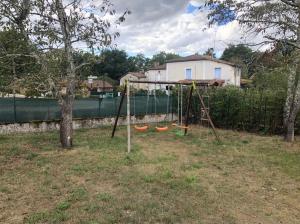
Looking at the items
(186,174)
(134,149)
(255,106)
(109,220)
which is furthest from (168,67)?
(109,220)

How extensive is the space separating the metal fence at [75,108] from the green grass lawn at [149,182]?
135 centimetres

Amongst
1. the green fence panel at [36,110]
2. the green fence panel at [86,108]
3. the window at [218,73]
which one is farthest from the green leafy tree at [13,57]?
the window at [218,73]

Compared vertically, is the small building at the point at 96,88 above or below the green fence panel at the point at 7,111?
above

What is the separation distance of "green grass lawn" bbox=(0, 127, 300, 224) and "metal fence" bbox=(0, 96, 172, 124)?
135 cm

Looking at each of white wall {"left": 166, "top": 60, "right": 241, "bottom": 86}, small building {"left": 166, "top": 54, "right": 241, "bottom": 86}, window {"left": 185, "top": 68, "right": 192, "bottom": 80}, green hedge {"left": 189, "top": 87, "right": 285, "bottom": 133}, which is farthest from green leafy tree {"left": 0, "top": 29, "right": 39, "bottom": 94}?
window {"left": 185, "top": 68, "right": 192, "bottom": 80}

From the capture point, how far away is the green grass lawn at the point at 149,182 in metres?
4.14

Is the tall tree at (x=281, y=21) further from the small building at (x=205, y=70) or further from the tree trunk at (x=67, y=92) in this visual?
the small building at (x=205, y=70)

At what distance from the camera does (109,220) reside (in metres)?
3.90

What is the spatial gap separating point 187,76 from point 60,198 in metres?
30.5

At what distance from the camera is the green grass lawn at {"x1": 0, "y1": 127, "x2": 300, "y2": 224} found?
13.6ft

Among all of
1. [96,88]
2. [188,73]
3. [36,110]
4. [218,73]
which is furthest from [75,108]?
[188,73]

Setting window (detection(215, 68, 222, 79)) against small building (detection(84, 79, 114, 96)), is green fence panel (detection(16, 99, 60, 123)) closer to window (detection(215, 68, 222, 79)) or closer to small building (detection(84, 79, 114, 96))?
small building (detection(84, 79, 114, 96))

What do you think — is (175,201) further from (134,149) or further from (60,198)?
(134,149)

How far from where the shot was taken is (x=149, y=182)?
5508 mm
